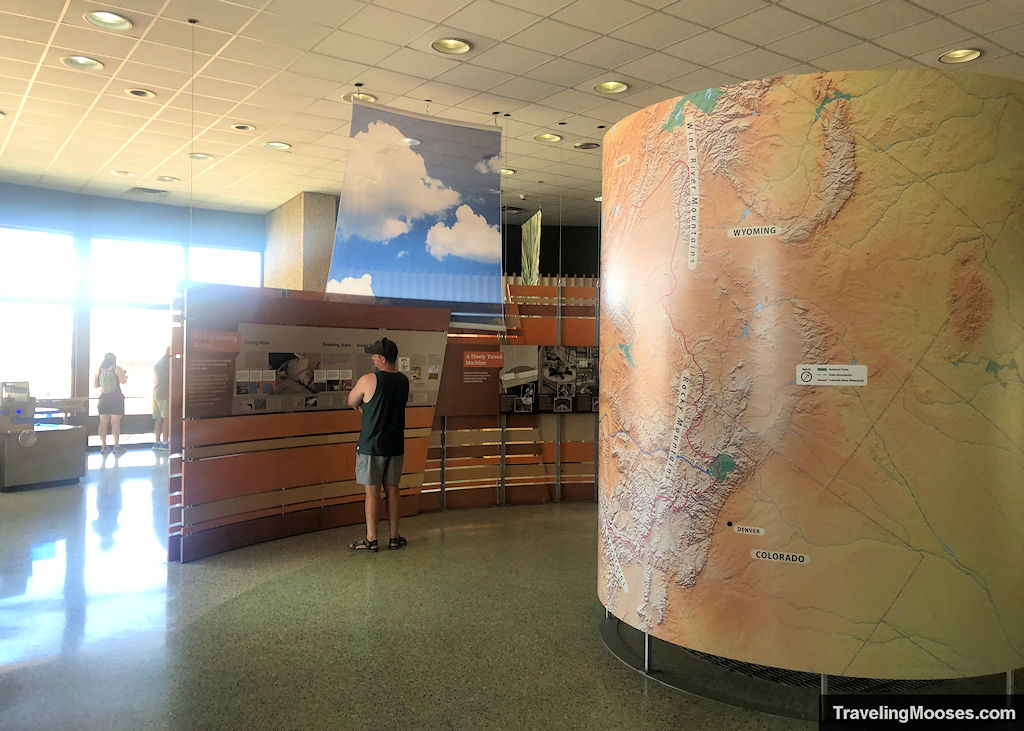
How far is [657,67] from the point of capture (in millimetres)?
7211

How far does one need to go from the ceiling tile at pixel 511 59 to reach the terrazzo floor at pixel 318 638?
439 cm

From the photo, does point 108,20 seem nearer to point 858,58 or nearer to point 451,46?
point 451,46

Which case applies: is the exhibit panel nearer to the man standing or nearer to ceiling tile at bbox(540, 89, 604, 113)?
the man standing

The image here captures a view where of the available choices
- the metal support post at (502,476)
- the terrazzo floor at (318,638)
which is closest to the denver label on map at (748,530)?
the terrazzo floor at (318,638)

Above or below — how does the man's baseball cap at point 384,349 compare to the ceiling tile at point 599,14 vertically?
below

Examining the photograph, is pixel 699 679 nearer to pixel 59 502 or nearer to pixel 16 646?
pixel 16 646

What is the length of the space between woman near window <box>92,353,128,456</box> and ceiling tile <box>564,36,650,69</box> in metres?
8.57

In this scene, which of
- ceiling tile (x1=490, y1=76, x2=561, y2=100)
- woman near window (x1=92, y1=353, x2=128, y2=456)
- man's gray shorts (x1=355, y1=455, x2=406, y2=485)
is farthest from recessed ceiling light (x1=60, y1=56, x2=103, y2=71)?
woman near window (x1=92, y1=353, x2=128, y2=456)

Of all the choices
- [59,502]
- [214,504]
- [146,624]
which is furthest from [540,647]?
[59,502]

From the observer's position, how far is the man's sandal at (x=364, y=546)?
6.30m

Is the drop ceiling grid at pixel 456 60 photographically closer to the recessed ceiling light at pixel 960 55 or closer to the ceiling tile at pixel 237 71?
the ceiling tile at pixel 237 71

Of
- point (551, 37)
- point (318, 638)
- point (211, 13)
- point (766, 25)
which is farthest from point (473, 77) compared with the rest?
point (318, 638)

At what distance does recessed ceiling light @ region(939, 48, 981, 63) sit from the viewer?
263 inches

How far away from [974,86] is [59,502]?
876 cm
